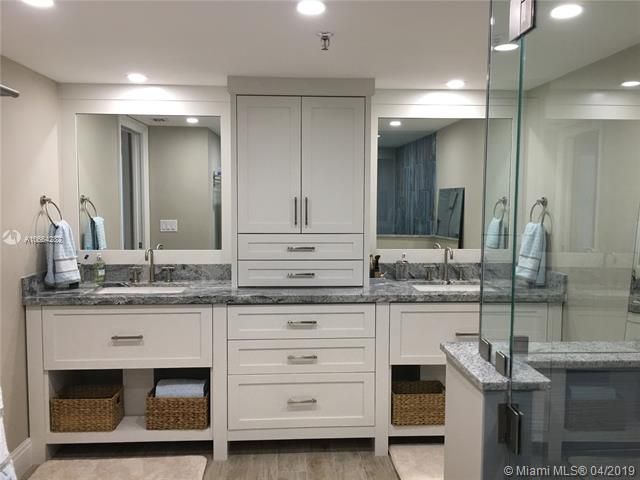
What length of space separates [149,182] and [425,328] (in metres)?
2.04

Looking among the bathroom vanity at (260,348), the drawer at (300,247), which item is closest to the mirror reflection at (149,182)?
the drawer at (300,247)

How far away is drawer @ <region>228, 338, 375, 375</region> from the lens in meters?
2.88

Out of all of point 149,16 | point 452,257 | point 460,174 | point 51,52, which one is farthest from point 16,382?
point 460,174

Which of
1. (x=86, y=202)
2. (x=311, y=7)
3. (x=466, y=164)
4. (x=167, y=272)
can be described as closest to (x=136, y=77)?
(x=86, y=202)

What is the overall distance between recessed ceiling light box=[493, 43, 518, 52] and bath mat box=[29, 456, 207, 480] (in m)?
2.49

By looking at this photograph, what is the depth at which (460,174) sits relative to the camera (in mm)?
3492

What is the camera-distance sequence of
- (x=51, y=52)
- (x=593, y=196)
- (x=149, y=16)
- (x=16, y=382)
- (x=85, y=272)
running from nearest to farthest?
1. (x=593, y=196)
2. (x=149, y=16)
3. (x=51, y=52)
4. (x=16, y=382)
5. (x=85, y=272)

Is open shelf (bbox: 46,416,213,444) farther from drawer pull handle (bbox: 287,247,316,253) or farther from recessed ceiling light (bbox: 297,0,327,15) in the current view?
recessed ceiling light (bbox: 297,0,327,15)

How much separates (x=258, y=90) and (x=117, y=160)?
1113mm

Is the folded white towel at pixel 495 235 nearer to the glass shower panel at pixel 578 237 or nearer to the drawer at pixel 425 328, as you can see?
the glass shower panel at pixel 578 237

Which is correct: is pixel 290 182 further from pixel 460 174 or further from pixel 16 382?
pixel 16 382

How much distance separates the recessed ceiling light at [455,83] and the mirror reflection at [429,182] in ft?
0.80

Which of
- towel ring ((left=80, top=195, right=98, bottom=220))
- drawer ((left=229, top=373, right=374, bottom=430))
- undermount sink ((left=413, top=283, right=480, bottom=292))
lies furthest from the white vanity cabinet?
towel ring ((left=80, top=195, right=98, bottom=220))

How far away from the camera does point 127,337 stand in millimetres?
2811
